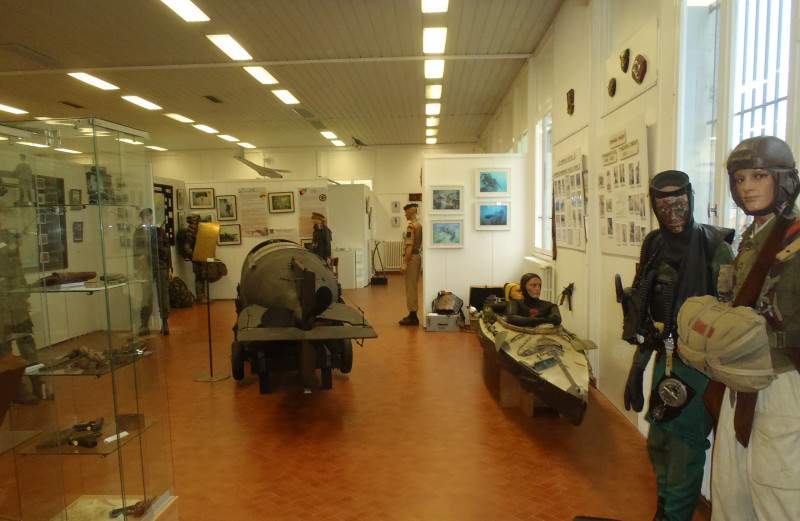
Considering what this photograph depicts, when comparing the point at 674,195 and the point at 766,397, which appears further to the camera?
the point at 674,195

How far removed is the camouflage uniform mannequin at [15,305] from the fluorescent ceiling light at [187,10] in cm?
515

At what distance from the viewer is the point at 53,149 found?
239 cm

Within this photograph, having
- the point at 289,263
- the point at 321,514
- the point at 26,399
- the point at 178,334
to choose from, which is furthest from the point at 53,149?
the point at 178,334

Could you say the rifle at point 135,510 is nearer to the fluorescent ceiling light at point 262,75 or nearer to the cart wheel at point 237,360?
the cart wheel at point 237,360

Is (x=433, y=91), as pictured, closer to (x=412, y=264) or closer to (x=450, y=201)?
(x=450, y=201)

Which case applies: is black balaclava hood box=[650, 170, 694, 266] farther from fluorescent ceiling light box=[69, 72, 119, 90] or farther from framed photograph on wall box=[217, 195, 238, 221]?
framed photograph on wall box=[217, 195, 238, 221]

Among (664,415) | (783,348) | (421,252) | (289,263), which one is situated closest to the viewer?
(783,348)

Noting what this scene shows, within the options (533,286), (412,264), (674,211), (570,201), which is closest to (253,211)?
(412,264)

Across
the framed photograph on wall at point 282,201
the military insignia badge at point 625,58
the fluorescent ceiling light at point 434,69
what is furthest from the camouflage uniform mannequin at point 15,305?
the framed photograph on wall at point 282,201

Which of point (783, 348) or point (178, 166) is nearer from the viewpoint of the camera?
point (783, 348)

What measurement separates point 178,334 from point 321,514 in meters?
6.66

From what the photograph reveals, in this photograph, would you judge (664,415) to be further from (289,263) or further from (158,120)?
(158,120)

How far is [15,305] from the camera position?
7.33 feet

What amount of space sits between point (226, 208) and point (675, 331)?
1224 centimetres
